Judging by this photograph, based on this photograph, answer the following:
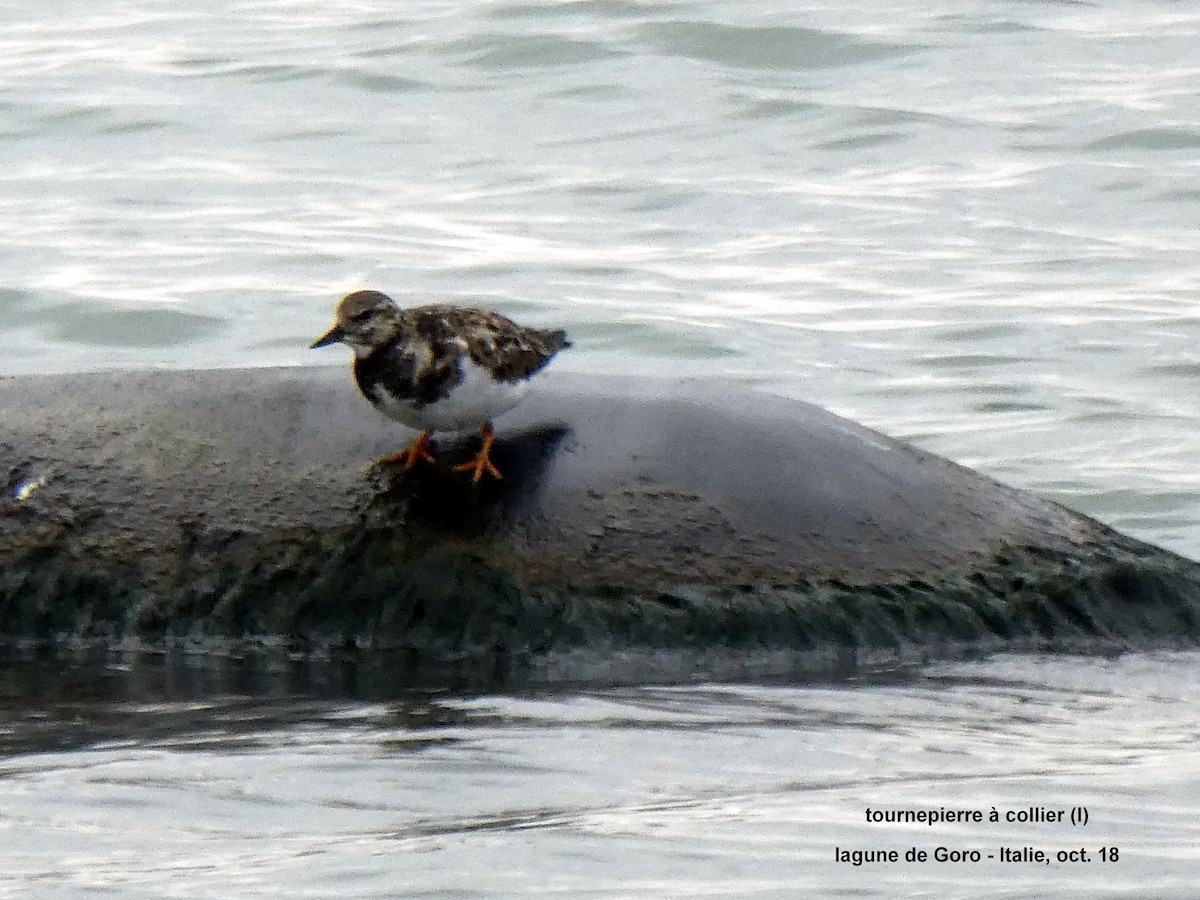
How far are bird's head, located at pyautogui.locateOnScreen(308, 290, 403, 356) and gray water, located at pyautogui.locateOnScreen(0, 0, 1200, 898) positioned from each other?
1098 mm

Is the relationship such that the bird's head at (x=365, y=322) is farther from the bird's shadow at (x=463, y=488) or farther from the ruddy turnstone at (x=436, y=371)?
the bird's shadow at (x=463, y=488)

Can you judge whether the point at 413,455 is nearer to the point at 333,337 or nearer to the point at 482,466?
the point at 482,466

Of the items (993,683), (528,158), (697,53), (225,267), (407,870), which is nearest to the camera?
(407,870)

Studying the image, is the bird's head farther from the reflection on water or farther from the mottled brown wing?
the reflection on water

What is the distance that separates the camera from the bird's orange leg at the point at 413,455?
632cm

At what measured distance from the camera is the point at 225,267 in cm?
1363

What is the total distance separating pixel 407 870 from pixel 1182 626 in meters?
2.81

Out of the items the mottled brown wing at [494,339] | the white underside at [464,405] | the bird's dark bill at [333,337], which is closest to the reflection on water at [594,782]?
the white underside at [464,405]

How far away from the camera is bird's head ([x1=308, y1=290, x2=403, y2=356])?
259 inches

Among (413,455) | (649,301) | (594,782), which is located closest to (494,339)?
(413,455)

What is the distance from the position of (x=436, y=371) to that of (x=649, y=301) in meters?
6.61

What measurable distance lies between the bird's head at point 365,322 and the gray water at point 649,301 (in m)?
1.10

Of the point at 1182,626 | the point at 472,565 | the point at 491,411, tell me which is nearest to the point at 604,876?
the point at 472,565

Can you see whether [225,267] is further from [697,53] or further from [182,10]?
[182,10]
